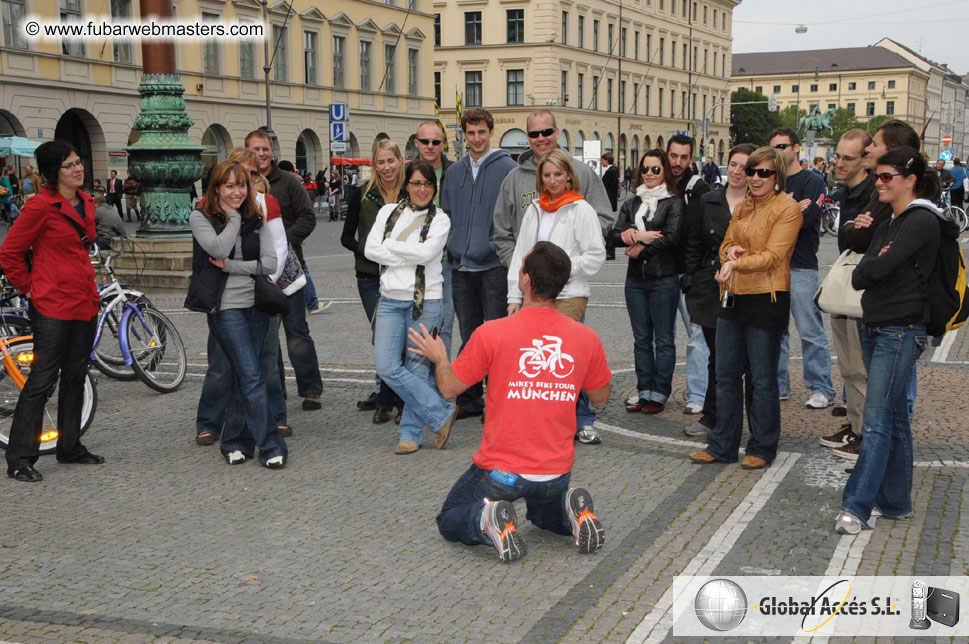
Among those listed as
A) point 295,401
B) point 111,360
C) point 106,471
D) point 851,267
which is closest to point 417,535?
point 106,471

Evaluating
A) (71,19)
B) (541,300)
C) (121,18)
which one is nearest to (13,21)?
(71,19)

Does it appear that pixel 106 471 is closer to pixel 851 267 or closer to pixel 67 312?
pixel 67 312

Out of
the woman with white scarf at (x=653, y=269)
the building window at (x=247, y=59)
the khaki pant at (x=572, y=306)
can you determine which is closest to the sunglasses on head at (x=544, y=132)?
the woman with white scarf at (x=653, y=269)

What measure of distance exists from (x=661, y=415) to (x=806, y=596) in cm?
325

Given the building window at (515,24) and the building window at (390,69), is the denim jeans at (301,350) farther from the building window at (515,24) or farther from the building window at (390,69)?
the building window at (515,24)

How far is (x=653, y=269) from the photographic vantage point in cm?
733

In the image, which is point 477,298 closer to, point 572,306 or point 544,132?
point 572,306

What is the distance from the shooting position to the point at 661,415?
7438 millimetres

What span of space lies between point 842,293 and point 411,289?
260cm

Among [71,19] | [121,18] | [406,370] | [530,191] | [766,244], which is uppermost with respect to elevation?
[121,18]

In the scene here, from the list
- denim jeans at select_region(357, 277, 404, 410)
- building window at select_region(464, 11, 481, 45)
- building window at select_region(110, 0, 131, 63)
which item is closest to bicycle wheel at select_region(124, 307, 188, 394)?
denim jeans at select_region(357, 277, 404, 410)

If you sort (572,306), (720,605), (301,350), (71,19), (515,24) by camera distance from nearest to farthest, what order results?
(720,605), (572,306), (301,350), (71,19), (515,24)

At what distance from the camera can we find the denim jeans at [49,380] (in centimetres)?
602

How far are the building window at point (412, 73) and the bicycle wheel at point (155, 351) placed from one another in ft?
155
